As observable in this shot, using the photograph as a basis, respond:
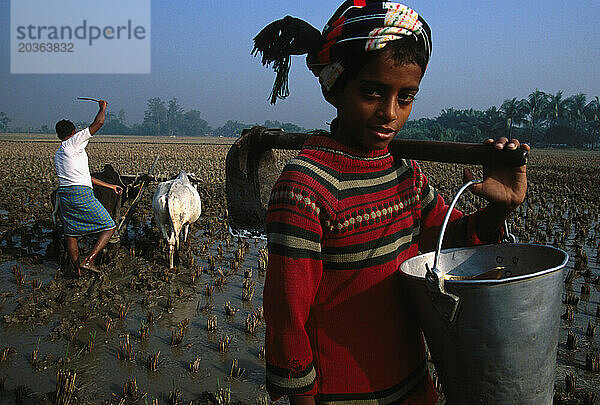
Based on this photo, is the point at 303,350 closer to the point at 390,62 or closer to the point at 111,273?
the point at 390,62

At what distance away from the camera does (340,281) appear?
124cm

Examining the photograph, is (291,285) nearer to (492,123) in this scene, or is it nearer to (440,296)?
(440,296)

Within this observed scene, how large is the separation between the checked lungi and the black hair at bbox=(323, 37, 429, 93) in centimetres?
499

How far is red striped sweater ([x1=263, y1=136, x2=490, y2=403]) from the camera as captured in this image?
3.72 feet

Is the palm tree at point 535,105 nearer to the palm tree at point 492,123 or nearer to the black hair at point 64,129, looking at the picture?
the palm tree at point 492,123

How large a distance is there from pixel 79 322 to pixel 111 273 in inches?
60.8

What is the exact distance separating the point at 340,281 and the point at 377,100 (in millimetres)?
507

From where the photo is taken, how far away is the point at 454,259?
1442 millimetres

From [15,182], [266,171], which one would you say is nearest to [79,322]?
[266,171]

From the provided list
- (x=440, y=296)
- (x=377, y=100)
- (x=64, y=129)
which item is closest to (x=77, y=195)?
(x=64, y=129)

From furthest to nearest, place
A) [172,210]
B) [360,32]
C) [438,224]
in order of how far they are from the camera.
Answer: [172,210], [438,224], [360,32]

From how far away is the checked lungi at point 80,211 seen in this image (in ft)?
17.6

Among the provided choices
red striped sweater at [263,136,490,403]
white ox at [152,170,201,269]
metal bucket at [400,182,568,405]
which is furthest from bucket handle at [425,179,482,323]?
white ox at [152,170,201,269]

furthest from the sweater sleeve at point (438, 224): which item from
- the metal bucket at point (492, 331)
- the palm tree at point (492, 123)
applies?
the palm tree at point (492, 123)
